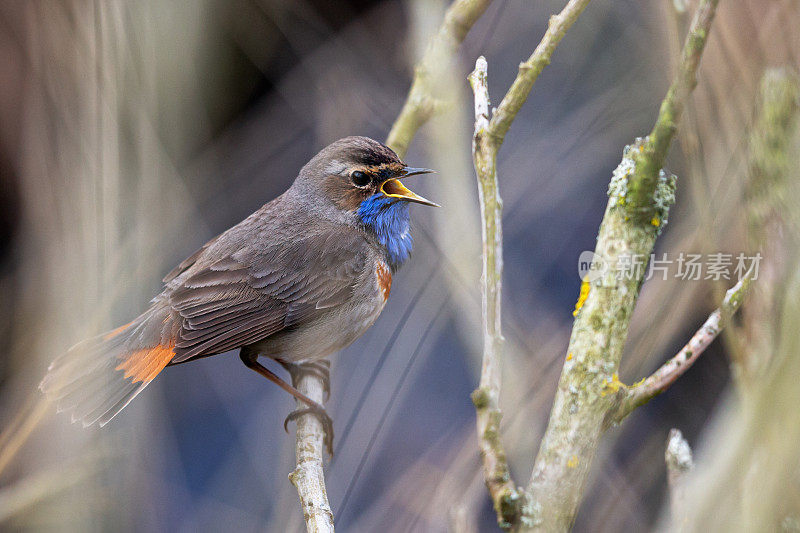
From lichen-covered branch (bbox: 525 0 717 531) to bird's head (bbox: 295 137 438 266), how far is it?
119cm

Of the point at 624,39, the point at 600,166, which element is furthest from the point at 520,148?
the point at 624,39

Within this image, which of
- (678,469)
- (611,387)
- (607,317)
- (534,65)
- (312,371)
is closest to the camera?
(678,469)

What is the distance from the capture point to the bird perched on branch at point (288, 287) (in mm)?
3297

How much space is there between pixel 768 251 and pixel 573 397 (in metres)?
0.86

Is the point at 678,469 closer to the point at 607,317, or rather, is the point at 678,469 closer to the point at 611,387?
the point at 611,387

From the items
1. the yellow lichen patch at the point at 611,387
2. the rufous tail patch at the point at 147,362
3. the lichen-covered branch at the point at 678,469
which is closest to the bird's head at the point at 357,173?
the rufous tail patch at the point at 147,362

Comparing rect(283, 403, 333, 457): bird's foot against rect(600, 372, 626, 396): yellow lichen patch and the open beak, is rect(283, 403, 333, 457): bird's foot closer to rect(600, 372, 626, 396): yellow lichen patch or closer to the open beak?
the open beak

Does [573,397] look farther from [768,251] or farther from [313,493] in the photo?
[313,493]

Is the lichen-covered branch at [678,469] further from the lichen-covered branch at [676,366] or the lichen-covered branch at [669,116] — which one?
the lichen-covered branch at [669,116]

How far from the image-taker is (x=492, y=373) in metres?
2.14

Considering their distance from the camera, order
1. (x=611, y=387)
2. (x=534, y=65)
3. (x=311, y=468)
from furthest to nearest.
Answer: (x=311, y=468) < (x=534, y=65) < (x=611, y=387)

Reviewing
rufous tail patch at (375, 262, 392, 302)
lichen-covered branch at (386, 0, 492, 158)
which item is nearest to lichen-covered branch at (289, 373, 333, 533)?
rufous tail patch at (375, 262, 392, 302)

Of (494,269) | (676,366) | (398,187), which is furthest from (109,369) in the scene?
(676,366)

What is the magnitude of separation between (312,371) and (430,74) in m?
1.64
